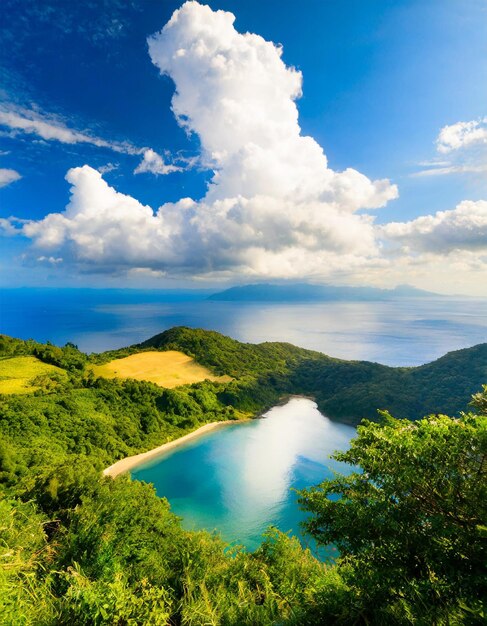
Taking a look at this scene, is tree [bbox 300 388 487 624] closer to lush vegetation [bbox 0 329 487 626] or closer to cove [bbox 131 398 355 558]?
lush vegetation [bbox 0 329 487 626]

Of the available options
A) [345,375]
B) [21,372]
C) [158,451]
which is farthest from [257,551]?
[345,375]

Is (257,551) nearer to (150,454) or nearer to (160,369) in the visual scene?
(150,454)

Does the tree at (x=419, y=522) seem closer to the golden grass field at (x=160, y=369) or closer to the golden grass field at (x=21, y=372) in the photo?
the golden grass field at (x=21, y=372)

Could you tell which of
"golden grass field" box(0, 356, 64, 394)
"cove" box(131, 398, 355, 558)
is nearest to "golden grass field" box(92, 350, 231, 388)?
"golden grass field" box(0, 356, 64, 394)

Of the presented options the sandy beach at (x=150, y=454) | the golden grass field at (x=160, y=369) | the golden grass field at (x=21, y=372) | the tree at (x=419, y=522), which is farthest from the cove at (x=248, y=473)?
the golden grass field at (x=21, y=372)

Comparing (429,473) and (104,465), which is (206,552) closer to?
(429,473)

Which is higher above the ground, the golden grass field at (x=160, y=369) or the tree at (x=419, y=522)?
the tree at (x=419, y=522)

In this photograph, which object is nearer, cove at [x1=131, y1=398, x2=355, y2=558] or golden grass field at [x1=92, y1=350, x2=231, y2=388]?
cove at [x1=131, y1=398, x2=355, y2=558]
